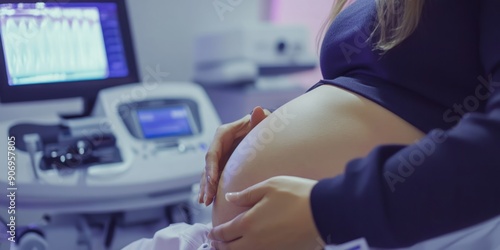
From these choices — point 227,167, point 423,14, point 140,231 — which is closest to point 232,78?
point 140,231

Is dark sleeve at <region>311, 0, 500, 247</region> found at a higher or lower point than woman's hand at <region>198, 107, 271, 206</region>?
higher

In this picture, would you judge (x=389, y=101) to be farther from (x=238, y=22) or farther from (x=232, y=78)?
(x=238, y=22)

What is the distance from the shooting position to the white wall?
197 centimetres

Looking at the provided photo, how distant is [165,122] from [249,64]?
0.51 metres

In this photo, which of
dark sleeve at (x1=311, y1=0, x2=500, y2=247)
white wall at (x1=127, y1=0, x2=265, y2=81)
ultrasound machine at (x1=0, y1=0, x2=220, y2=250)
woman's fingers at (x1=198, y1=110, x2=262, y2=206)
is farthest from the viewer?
white wall at (x1=127, y1=0, x2=265, y2=81)

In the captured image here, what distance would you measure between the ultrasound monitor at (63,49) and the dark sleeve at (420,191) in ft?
3.47

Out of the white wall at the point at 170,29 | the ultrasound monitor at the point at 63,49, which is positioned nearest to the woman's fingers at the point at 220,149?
the ultrasound monitor at the point at 63,49

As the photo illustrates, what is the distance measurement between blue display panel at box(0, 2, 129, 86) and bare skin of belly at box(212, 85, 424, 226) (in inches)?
32.4

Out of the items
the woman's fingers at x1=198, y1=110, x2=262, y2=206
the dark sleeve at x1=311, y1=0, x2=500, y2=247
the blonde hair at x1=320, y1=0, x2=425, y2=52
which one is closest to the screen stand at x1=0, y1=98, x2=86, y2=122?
the woman's fingers at x1=198, y1=110, x2=262, y2=206

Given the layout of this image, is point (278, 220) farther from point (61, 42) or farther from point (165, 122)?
point (61, 42)

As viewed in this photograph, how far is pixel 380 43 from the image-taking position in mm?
733

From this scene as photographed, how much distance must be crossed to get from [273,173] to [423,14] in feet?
1.03

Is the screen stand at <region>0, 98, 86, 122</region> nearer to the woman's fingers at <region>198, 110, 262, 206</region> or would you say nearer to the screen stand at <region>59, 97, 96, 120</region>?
the screen stand at <region>59, 97, 96, 120</region>

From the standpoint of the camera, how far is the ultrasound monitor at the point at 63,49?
132cm
